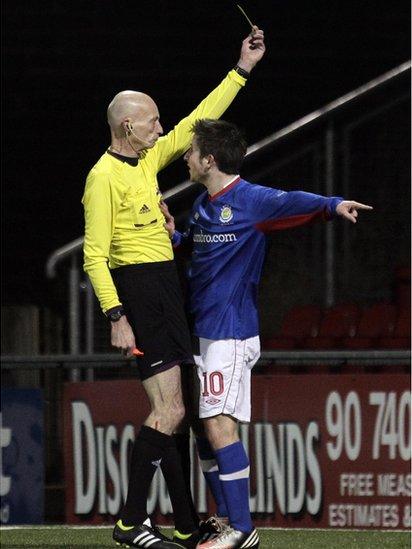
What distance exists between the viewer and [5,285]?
566 inches

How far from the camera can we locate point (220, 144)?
25.6 ft

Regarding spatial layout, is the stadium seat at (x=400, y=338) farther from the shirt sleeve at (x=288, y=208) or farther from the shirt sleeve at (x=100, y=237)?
the shirt sleeve at (x=100, y=237)

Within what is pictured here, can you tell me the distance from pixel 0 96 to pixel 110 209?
729cm

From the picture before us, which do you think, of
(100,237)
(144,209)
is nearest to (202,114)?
(144,209)

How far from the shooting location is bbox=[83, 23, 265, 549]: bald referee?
7605mm

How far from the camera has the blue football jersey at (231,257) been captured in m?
7.70

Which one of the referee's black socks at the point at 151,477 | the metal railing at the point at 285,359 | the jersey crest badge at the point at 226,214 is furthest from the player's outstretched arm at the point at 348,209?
the metal railing at the point at 285,359

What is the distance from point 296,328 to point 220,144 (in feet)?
14.4

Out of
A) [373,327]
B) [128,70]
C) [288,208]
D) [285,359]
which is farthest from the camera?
[128,70]

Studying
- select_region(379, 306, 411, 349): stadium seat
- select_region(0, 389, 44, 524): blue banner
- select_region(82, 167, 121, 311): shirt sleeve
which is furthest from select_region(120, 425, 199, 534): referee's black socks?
select_region(379, 306, 411, 349): stadium seat

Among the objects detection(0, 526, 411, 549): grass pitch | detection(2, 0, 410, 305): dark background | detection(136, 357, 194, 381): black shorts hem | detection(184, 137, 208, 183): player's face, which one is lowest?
detection(0, 526, 411, 549): grass pitch

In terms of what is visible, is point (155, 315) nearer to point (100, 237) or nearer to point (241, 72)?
point (100, 237)

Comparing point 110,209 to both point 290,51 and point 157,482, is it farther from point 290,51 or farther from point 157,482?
point 290,51

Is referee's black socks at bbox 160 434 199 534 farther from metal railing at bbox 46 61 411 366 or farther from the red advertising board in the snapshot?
metal railing at bbox 46 61 411 366
